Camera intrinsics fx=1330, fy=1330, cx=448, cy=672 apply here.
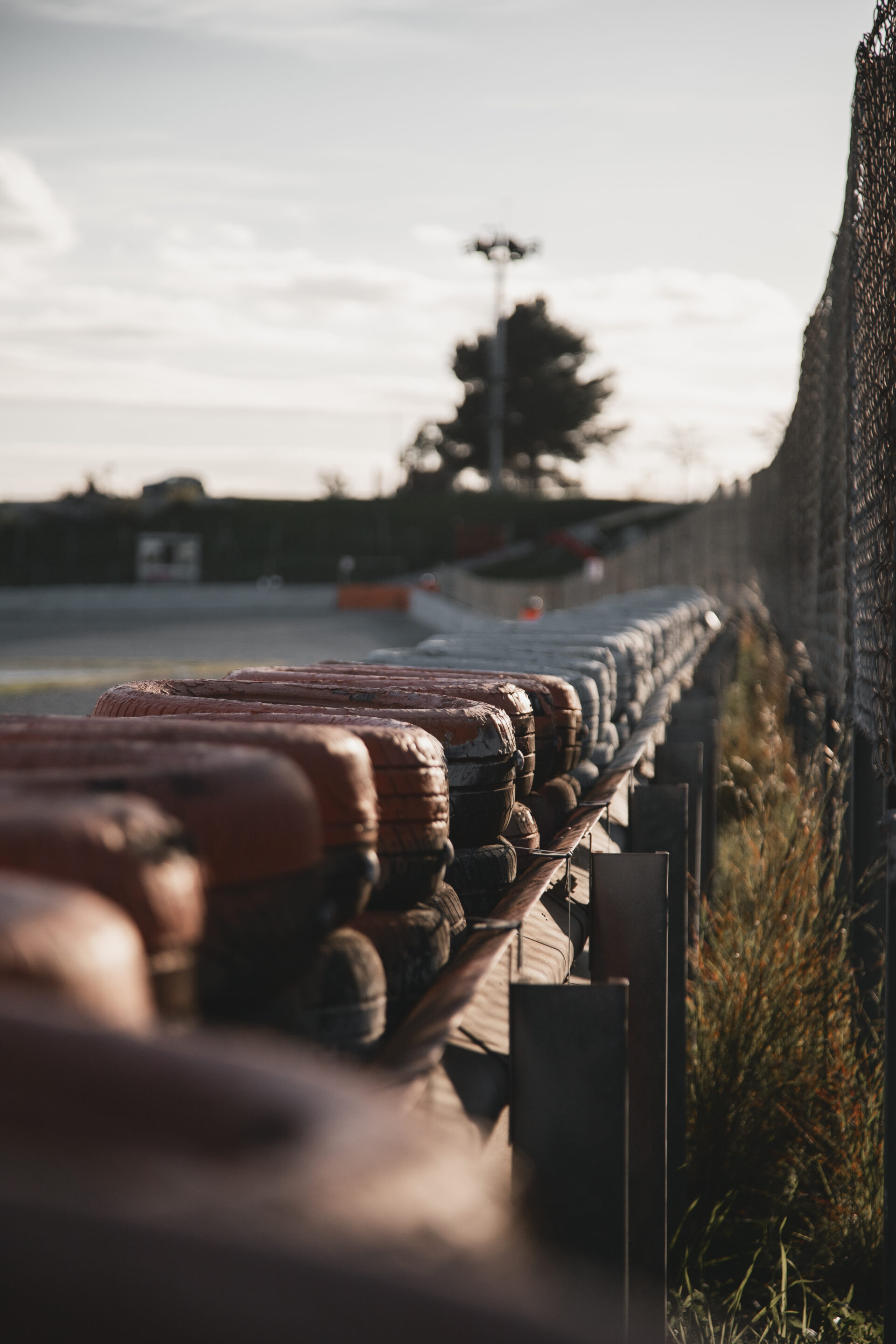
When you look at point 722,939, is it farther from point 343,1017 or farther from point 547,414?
point 547,414

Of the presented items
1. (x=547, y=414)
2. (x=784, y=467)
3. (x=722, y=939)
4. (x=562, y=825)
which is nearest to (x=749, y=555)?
(x=784, y=467)

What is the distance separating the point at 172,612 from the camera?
4388 centimetres

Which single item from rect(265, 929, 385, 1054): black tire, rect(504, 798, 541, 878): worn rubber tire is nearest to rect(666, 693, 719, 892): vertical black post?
rect(504, 798, 541, 878): worn rubber tire

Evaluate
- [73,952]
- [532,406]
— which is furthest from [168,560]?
[73,952]

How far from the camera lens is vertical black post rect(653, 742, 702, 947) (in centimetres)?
628

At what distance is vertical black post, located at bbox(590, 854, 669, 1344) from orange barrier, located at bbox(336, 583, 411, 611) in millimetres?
42474

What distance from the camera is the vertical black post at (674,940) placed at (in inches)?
171

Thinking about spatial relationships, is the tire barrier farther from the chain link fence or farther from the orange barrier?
the orange barrier

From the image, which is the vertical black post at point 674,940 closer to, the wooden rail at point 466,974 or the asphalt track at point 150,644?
the wooden rail at point 466,974

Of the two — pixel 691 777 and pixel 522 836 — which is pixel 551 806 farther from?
pixel 691 777

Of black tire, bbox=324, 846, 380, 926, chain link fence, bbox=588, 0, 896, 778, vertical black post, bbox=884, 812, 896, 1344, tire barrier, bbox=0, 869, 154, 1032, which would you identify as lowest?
vertical black post, bbox=884, 812, 896, 1344

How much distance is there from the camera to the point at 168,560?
6694 centimetres

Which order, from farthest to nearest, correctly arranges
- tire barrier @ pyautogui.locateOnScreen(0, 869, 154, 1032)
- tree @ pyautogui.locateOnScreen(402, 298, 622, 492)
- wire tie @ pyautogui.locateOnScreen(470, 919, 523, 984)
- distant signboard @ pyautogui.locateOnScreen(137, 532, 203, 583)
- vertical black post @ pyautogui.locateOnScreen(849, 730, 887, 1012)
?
tree @ pyautogui.locateOnScreen(402, 298, 622, 492) < distant signboard @ pyautogui.locateOnScreen(137, 532, 203, 583) < vertical black post @ pyautogui.locateOnScreen(849, 730, 887, 1012) < wire tie @ pyautogui.locateOnScreen(470, 919, 523, 984) < tire barrier @ pyautogui.locateOnScreen(0, 869, 154, 1032)

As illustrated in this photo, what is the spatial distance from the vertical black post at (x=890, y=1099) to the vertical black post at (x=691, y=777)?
281 cm
